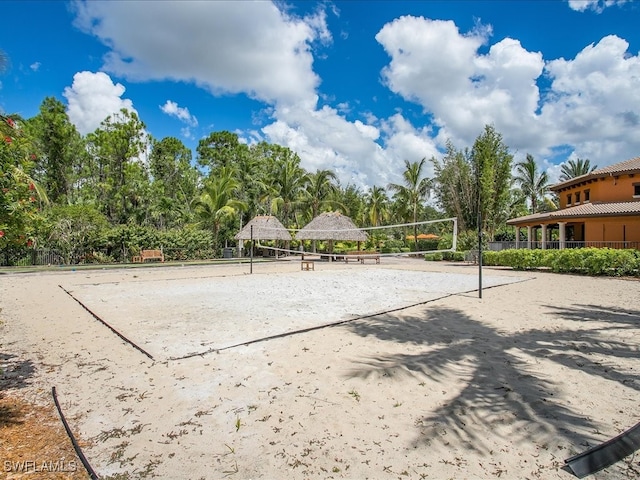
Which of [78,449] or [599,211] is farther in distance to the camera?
[599,211]

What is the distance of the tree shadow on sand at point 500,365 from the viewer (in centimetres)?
297

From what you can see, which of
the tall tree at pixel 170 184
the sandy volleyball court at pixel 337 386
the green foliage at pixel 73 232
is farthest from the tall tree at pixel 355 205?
the sandy volleyball court at pixel 337 386

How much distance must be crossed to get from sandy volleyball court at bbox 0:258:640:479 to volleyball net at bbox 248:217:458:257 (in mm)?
15285

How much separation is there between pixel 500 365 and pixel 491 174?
89.7ft

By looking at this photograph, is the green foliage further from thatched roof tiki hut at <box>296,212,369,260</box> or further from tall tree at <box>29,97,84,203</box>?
thatched roof tiki hut at <box>296,212,369,260</box>

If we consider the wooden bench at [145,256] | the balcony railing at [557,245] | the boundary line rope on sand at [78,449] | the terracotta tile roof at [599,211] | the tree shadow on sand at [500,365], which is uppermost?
the terracotta tile roof at [599,211]

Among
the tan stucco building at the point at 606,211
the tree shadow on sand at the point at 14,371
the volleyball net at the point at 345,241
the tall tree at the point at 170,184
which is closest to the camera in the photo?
the tree shadow on sand at the point at 14,371

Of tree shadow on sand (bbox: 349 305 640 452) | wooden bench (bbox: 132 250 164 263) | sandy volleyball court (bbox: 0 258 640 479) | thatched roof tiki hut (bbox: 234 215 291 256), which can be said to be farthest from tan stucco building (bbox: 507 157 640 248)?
wooden bench (bbox: 132 250 164 263)

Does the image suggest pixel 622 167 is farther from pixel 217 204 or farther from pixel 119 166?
pixel 119 166

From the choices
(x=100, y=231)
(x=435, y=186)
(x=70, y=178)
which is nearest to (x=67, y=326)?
(x=100, y=231)

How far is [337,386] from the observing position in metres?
3.83

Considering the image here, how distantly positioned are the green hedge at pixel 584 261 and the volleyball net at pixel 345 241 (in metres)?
4.52

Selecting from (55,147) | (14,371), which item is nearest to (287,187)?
(55,147)

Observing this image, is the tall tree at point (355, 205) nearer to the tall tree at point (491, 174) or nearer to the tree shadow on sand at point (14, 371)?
the tall tree at point (491, 174)
